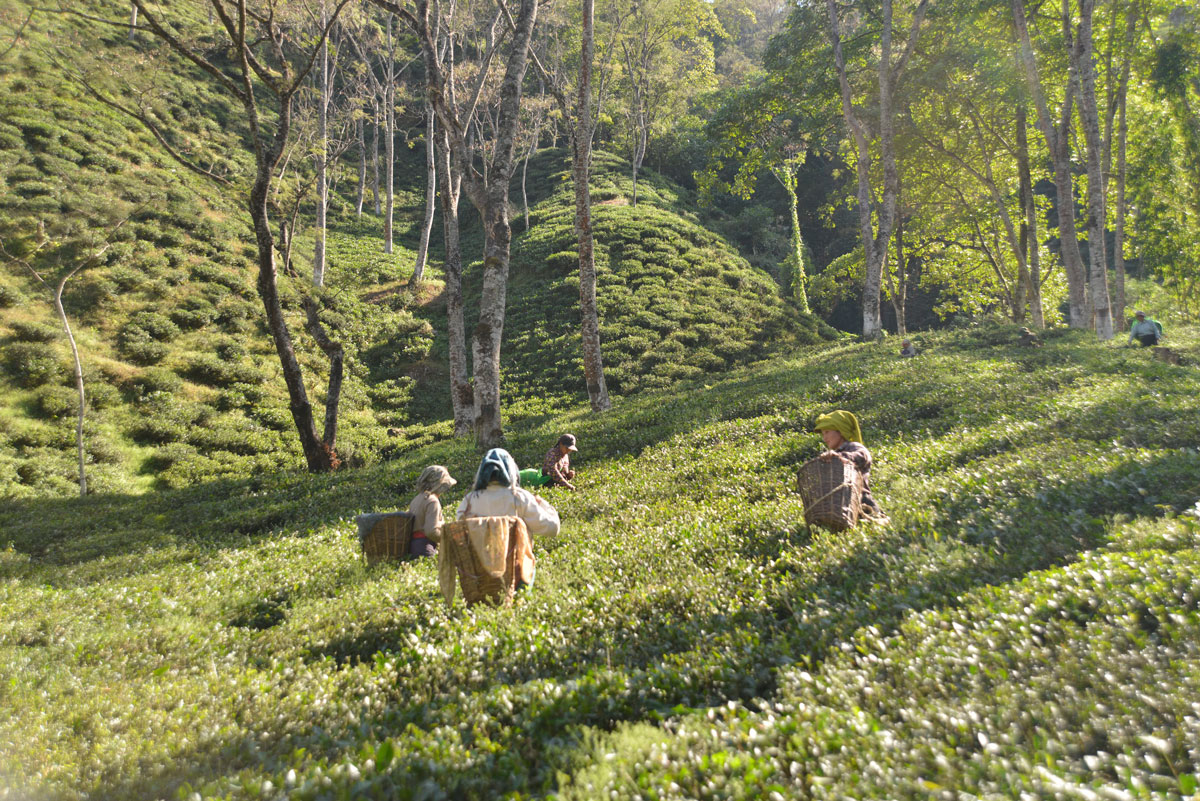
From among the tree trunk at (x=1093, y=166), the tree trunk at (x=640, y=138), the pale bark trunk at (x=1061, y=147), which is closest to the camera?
the tree trunk at (x=1093, y=166)

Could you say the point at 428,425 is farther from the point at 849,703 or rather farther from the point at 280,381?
the point at 849,703

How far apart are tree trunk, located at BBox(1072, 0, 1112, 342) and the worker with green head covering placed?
1657 centimetres

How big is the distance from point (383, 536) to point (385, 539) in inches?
2.0

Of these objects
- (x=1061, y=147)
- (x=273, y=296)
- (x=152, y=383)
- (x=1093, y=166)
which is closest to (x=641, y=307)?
(x=1061, y=147)

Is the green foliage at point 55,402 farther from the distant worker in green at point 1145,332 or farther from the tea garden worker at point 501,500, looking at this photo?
the distant worker in green at point 1145,332

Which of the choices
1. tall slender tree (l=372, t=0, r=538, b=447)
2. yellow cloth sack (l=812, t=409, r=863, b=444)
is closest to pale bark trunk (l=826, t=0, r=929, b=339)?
tall slender tree (l=372, t=0, r=538, b=447)

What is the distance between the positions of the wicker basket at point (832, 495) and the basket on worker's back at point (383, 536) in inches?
214

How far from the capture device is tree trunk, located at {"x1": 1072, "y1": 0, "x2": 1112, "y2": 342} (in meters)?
17.7

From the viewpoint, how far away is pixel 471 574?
6.15 meters

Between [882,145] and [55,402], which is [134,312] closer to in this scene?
[55,402]

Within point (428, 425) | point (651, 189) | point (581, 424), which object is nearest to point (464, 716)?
point (581, 424)

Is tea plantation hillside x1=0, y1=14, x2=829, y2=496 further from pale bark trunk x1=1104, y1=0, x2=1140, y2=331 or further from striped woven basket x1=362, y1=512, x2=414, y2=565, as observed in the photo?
pale bark trunk x1=1104, y1=0, x2=1140, y2=331

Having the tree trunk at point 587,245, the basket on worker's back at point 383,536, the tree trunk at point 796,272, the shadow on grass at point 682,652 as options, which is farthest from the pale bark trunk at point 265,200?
the tree trunk at point 796,272

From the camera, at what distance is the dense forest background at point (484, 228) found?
17.0m
